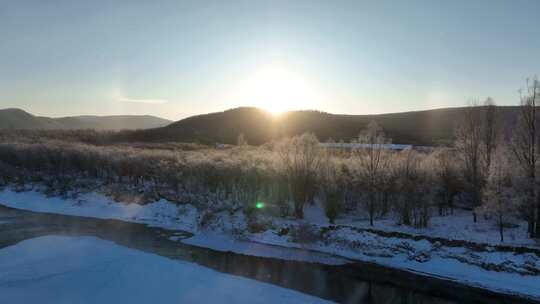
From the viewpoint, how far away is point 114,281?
16016 millimetres

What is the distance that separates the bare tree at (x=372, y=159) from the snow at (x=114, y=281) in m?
16.5

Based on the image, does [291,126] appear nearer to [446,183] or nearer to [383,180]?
[446,183]

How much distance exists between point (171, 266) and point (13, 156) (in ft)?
161

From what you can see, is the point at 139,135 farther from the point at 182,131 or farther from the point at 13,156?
the point at 13,156

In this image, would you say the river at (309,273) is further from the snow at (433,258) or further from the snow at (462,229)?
the snow at (462,229)

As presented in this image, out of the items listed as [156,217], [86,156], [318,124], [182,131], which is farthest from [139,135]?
[156,217]

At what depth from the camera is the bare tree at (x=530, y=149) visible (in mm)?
23500

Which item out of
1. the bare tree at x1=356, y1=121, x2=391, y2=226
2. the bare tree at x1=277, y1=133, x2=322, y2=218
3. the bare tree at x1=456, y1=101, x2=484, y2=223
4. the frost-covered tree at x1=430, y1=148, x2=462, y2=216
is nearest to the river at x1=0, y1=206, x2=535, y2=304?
the bare tree at x1=277, y1=133, x2=322, y2=218

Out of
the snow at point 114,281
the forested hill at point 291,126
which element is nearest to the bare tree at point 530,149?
the snow at point 114,281

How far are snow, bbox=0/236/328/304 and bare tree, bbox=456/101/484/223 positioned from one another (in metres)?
24.2

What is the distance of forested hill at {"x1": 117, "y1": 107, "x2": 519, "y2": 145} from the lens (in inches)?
3812

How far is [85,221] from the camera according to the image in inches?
1191

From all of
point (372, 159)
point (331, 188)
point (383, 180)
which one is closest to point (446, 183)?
point (383, 180)

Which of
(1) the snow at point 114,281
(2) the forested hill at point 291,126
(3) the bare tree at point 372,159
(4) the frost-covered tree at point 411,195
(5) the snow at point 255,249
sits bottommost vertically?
(5) the snow at point 255,249
